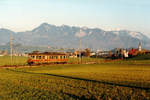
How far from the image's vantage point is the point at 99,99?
44.2 ft

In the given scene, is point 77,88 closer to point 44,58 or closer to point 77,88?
point 77,88

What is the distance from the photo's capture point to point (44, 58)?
64438 millimetres

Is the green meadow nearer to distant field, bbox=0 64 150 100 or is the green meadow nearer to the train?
distant field, bbox=0 64 150 100

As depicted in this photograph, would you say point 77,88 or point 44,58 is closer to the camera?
point 77,88

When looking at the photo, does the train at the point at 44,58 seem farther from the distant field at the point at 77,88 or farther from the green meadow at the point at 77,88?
the distant field at the point at 77,88

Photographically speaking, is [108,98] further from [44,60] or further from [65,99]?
[44,60]

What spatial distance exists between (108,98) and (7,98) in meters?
6.87

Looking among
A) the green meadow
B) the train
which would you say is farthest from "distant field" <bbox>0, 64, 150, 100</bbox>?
the train

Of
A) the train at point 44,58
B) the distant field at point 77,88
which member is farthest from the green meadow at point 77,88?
the train at point 44,58

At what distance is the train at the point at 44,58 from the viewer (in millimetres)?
62375

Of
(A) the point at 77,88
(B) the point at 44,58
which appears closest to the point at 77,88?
(A) the point at 77,88

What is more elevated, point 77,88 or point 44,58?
point 44,58

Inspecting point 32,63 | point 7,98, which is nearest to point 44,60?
point 32,63

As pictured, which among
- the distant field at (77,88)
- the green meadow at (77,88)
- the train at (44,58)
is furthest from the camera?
the train at (44,58)
